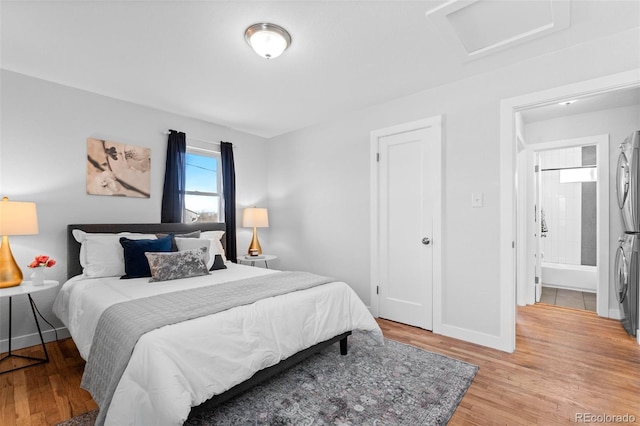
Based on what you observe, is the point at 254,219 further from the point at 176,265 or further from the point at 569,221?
the point at 569,221

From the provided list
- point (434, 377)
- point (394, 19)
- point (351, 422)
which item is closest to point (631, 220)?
point (434, 377)

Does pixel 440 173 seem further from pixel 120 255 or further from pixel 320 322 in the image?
pixel 120 255

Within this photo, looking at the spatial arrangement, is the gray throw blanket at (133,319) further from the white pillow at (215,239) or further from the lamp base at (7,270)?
the lamp base at (7,270)

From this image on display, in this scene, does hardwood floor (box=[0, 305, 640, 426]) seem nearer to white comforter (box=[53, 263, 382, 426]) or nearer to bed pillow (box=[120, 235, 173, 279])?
white comforter (box=[53, 263, 382, 426])

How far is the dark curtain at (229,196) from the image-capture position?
14.1 ft

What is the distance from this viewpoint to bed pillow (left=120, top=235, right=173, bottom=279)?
110 inches

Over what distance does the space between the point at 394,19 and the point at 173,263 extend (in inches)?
104

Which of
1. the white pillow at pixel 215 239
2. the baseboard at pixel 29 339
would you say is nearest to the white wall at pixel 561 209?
the white pillow at pixel 215 239

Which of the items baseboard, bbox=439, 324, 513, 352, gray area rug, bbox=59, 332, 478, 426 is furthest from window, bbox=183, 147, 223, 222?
baseboard, bbox=439, 324, 513, 352

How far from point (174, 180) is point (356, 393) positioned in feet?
10.3

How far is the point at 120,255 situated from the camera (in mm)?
2928

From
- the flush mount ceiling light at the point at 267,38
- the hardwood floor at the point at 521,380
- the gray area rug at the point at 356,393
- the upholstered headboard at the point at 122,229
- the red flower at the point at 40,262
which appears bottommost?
the hardwood floor at the point at 521,380

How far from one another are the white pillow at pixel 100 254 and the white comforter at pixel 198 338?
0.12 meters

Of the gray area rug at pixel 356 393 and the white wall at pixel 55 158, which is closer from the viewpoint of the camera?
the gray area rug at pixel 356 393
